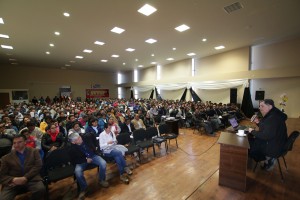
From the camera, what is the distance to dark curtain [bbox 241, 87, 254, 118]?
9.92m

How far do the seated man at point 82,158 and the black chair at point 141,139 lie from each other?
1259mm

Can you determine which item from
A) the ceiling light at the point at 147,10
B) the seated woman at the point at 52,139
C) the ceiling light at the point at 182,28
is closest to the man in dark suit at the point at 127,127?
the seated woman at the point at 52,139

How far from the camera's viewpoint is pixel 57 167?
9.84ft

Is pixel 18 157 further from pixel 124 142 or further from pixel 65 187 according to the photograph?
pixel 124 142

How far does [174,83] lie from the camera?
1420 centimetres

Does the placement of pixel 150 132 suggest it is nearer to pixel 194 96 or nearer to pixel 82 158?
pixel 82 158

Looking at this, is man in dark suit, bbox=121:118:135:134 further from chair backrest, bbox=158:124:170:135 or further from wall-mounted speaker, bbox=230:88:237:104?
wall-mounted speaker, bbox=230:88:237:104

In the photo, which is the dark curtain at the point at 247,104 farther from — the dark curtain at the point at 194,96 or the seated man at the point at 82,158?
the seated man at the point at 82,158

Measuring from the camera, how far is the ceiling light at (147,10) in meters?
4.75

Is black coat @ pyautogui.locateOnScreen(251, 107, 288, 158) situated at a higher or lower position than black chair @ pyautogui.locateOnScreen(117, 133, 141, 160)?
higher

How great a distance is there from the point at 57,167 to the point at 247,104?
10774 millimetres

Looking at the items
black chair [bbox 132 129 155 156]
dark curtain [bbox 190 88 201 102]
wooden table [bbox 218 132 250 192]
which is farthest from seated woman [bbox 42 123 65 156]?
dark curtain [bbox 190 88 201 102]

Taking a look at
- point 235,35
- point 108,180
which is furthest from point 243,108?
point 108,180

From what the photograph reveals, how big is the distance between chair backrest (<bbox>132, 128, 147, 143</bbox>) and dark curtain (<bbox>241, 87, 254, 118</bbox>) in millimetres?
8404
